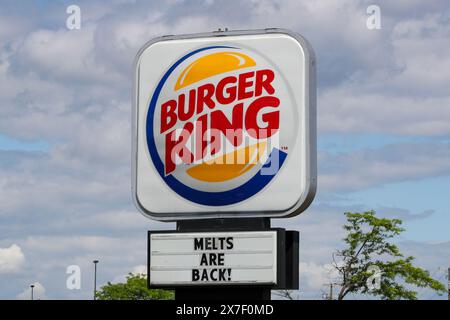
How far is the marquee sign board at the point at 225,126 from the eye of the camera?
14.6 m

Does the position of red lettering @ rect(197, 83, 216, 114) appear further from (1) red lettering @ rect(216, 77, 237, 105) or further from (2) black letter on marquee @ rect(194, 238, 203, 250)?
(2) black letter on marquee @ rect(194, 238, 203, 250)

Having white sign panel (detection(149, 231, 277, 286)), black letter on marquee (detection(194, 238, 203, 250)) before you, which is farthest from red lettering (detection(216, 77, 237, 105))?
black letter on marquee (detection(194, 238, 203, 250))

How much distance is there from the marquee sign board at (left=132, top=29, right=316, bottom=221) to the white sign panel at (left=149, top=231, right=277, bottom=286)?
0.39 metres

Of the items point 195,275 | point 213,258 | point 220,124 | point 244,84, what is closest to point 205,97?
point 220,124

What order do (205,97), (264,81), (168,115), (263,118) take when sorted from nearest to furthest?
(263,118) < (264,81) < (205,97) < (168,115)

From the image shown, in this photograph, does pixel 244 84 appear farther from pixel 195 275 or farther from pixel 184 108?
pixel 195 275

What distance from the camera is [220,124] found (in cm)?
1490

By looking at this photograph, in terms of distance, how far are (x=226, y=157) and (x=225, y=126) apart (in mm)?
515

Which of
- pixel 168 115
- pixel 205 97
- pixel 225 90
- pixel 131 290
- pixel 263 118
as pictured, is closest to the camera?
pixel 263 118

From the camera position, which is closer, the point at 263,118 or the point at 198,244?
the point at 263,118

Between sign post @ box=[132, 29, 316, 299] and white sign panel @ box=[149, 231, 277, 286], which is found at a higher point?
sign post @ box=[132, 29, 316, 299]

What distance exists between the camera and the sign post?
14602mm

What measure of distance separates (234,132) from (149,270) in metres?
2.81
